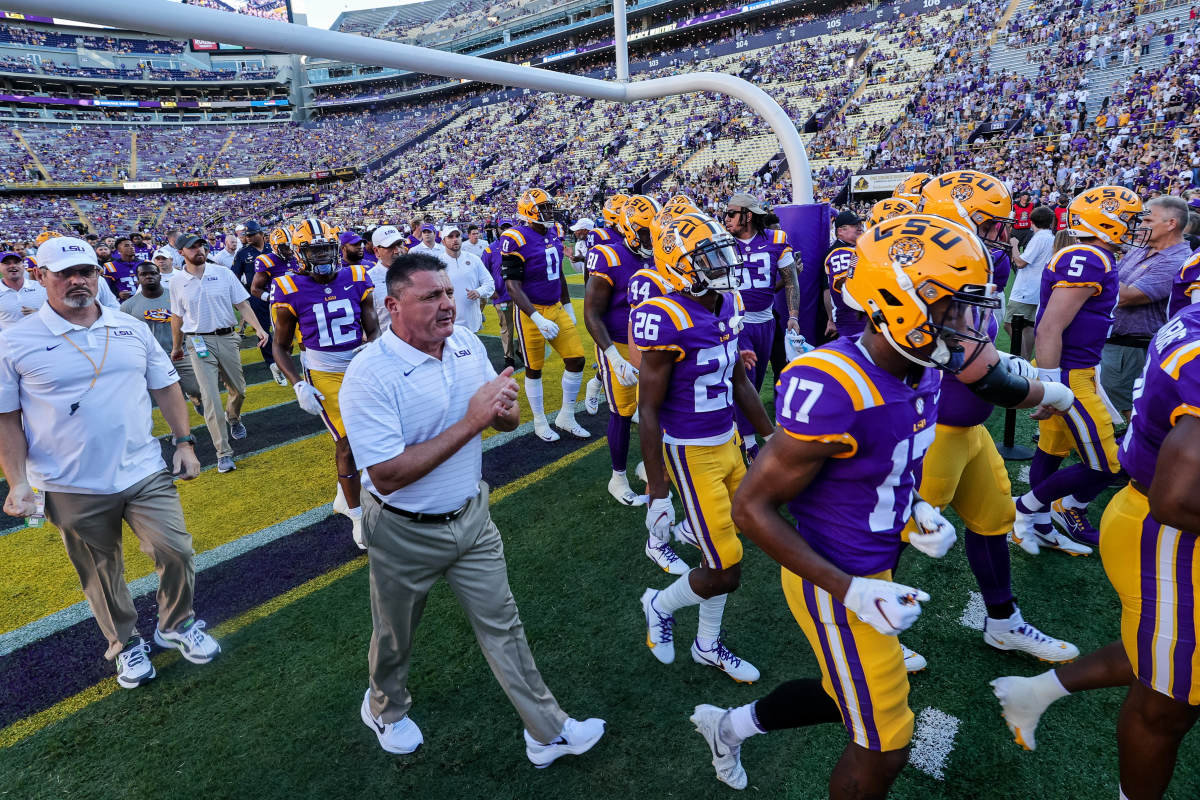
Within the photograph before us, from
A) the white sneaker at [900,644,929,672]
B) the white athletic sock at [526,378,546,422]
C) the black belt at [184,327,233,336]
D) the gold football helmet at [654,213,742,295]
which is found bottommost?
the white sneaker at [900,644,929,672]

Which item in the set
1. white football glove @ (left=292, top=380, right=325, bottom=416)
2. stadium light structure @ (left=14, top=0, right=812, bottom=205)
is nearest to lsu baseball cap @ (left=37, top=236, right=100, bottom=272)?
stadium light structure @ (left=14, top=0, right=812, bottom=205)

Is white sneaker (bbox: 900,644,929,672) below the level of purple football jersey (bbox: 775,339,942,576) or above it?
below

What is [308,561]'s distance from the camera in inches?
182

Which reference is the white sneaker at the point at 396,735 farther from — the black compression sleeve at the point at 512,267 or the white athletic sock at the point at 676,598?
the black compression sleeve at the point at 512,267

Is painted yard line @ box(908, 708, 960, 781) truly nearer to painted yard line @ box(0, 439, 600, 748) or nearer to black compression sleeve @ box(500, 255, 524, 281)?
painted yard line @ box(0, 439, 600, 748)

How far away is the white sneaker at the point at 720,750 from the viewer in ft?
8.39

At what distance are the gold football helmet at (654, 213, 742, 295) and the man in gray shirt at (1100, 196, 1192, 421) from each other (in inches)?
105

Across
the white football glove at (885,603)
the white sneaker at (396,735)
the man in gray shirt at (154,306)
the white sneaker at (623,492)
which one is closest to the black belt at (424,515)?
the white sneaker at (396,735)

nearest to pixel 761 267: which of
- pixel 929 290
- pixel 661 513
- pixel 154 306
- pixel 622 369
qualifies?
pixel 622 369

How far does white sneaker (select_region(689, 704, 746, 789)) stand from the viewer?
8.39 ft

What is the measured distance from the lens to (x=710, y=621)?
3.24m

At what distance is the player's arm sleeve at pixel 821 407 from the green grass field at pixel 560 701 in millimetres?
1655

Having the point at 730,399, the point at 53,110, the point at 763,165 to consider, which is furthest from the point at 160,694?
the point at 53,110

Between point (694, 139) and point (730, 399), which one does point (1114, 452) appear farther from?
point (694, 139)
